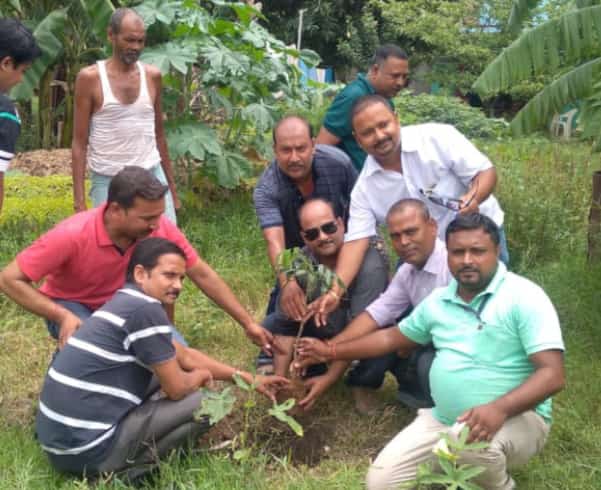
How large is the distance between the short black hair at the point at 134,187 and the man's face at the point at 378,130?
92 centimetres

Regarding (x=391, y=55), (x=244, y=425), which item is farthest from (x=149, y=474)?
(x=391, y=55)

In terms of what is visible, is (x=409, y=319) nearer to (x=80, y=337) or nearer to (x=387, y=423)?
(x=387, y=423)

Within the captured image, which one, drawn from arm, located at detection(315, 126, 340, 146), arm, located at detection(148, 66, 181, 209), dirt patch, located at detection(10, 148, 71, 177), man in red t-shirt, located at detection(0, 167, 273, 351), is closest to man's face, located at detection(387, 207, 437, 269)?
man in red t-shirt, located at detection(0, 167, 273, 351)

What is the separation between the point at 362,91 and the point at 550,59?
2447 mm

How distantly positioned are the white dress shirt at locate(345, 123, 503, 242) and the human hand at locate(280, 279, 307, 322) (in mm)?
363

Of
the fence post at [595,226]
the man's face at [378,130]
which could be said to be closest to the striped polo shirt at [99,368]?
the man's face at [378,130]

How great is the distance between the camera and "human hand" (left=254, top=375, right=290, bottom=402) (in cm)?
Answer: 338

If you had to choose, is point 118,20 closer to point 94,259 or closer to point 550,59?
point 94,259

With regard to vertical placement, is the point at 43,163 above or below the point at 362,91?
below

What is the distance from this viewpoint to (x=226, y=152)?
664 cm

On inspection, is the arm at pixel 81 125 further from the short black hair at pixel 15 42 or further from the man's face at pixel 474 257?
the man's face at pixel 474 257

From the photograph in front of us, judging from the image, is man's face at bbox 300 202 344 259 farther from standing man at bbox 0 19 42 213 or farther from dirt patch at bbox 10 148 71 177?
dirt patch at bbox 10 148 71 177

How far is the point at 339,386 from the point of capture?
13.4ft

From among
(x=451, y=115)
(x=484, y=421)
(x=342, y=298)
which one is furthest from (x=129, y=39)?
(x=451, y=115)
